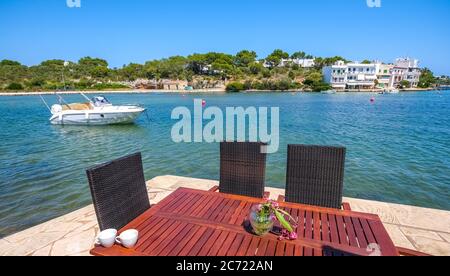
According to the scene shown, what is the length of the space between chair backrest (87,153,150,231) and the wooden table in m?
0.11

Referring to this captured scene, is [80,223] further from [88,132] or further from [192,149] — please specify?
[88,132]

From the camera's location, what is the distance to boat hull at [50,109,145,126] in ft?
48.8

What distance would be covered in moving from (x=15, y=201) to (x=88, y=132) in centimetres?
917

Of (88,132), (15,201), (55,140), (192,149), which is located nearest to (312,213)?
(15,201)

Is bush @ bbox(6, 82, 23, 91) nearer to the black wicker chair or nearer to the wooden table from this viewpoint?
the wooden table

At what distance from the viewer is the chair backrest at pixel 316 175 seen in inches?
101

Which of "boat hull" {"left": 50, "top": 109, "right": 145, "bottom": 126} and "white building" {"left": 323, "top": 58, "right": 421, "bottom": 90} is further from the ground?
"white building" {"left": 323, "top": 58, "right": 421, "bottom": 90}

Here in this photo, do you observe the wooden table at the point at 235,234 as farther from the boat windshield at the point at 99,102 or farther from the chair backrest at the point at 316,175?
the boat windshield at the point at 99,102

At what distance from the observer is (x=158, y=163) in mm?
7840

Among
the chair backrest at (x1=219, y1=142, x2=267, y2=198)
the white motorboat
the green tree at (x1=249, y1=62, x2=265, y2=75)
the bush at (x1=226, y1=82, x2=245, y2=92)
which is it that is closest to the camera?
the chair backrest at (x1=219, y1=142, x2=267, y2=198)

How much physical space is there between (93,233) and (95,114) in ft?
45.2

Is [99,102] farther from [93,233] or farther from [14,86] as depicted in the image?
[14,86]

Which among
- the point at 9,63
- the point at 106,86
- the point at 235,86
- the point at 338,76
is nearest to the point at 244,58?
the point at 235,86

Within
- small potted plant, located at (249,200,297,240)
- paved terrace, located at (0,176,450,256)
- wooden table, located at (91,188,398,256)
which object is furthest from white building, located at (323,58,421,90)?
small potted plant, located at (249,200,297,240)
